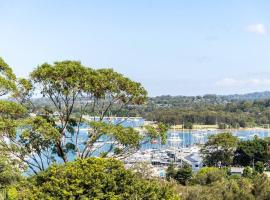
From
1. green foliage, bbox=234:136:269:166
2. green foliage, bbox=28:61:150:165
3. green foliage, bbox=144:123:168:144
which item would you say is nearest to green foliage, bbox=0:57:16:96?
green foliage, bbox=28:61:150:165

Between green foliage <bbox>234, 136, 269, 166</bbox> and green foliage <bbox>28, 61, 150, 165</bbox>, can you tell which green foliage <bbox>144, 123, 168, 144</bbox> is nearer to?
green foliage <bbox>28, 61, 150, 165</bbox>

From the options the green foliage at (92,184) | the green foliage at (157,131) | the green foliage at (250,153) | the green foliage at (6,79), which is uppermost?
the green foliage at (6,79)

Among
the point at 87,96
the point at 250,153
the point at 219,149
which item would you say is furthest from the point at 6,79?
the point at 250,153

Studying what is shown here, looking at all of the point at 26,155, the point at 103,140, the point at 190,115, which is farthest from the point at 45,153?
the point at 190,115

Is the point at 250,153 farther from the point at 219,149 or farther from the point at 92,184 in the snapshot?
the point at 92,184

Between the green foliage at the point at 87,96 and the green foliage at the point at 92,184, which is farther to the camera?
the green foliage at the point at 87,96

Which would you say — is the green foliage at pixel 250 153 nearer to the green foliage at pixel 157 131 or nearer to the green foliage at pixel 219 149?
the green foliage at pixel 219 149

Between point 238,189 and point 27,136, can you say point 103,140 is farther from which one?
point 238,189

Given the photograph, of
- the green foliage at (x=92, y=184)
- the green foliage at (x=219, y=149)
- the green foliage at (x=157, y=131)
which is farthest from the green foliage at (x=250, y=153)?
the green foliage at (x=92, y=184)
